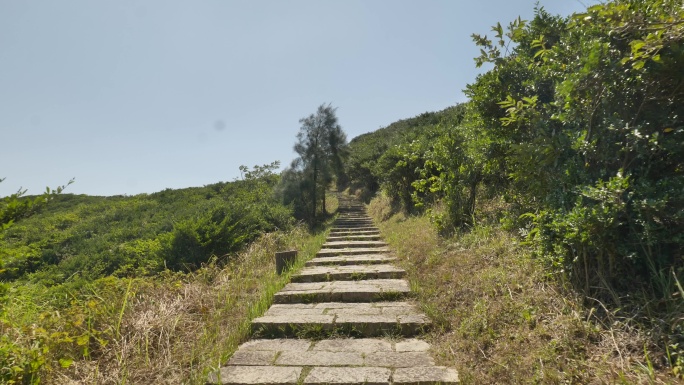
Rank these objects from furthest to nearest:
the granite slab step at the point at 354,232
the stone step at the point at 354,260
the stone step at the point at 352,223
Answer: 1. the stone step at the point at 352,223
2. the granite slab step at the point at 354,232
3. the stone step at the point at 354,260

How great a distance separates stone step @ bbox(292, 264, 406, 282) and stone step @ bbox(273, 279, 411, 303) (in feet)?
1.33

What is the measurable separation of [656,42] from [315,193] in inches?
463

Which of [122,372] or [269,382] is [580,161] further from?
[122,372]

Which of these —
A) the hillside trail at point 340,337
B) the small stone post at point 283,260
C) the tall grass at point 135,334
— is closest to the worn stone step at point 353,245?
the small stone post at point 283,260

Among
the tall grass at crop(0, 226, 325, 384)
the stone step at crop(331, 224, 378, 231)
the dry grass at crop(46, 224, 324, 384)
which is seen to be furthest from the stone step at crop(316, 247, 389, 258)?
the stone step at crop(331, 224, 378, 231)

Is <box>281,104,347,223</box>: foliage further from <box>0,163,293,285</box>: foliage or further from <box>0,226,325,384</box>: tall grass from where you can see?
<box>0,226,325,384</box>: tall grass

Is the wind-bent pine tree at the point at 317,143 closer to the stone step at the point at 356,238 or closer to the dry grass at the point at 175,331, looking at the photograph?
the stone step at the point at 356,238

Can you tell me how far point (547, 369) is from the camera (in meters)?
2.18

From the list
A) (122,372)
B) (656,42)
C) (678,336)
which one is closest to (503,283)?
(678,336)

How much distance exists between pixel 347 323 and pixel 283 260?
2840 mm

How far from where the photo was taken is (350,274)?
5.37 m

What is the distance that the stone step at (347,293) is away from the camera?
14.2 ft

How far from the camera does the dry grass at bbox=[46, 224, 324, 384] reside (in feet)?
8.91

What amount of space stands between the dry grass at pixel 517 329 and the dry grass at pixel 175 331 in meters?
2.01
